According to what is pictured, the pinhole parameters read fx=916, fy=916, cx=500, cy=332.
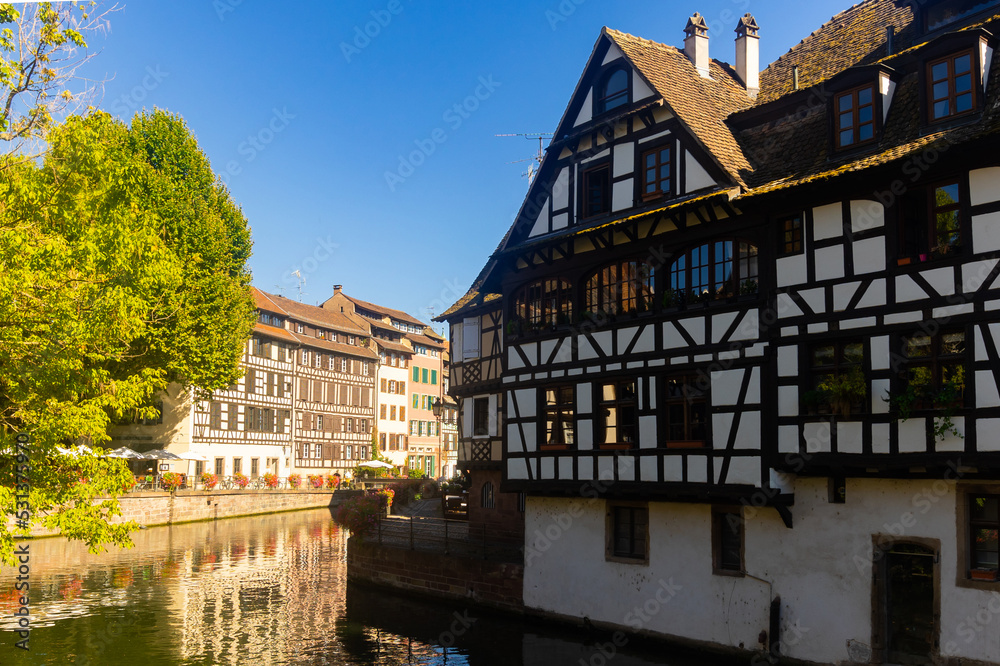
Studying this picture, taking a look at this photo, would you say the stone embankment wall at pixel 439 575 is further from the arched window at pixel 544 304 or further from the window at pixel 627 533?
the arched window at pixel 544 304

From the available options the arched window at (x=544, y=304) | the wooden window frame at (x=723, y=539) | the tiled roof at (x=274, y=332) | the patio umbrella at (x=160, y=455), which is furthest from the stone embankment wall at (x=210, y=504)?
the wooden window frame at (x=723, y=539)

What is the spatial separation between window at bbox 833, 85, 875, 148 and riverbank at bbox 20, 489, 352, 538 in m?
33.5

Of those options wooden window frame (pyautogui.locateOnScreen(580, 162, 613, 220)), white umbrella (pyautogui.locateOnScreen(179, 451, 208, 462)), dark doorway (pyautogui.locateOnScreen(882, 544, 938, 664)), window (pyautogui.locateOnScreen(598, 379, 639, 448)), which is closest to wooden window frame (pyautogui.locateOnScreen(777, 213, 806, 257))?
window (pyautogui.locateOnScreen(598, 379, 639, 448))

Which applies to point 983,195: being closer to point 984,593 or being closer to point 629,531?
point 984,593

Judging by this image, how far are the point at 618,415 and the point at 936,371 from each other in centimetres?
724

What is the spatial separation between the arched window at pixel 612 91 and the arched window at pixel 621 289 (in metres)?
3.91

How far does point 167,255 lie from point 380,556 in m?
14.4

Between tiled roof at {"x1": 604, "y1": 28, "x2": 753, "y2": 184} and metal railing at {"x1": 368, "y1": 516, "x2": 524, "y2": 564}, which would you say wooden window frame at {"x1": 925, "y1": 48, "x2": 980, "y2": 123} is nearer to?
tiled roof at {"x1": 604, "y1": 28, "x2": 753, "y2": 184}

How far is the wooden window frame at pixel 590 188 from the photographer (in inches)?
855

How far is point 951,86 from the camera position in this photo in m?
15.9

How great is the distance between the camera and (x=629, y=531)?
2078 centimetres

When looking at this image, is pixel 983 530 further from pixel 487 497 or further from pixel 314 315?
pixel 314 315

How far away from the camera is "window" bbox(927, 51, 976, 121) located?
15.7 m

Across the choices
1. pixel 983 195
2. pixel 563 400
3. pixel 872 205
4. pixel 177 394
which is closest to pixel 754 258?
pixel 872 205
